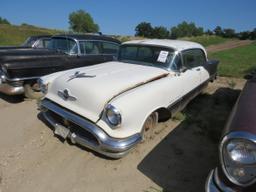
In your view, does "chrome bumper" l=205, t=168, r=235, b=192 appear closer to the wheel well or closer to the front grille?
the front grille

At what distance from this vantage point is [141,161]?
9.67 feet

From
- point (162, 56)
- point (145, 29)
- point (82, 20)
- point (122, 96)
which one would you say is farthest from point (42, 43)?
point (145, 29)

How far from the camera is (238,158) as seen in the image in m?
1.50

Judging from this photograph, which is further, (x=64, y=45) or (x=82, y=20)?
(x=82, y=20)

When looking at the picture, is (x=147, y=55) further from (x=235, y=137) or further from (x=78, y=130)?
(x=235, y=137)

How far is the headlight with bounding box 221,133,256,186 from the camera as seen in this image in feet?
4.77

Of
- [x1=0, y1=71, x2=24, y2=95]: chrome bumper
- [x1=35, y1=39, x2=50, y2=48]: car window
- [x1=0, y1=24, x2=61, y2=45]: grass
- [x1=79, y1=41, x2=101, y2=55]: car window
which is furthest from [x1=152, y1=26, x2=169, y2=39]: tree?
[x1=0, y1=71, x2=24, y2=95]: chrome bumper

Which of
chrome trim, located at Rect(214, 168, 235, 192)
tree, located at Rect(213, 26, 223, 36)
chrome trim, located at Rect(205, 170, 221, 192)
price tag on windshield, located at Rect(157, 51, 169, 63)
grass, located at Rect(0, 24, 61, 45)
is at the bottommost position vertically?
grass, located at Rect(0, 24, 61, 45)

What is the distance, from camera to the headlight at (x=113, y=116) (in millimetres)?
2518

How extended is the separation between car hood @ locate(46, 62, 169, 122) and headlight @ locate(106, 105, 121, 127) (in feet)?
0.49

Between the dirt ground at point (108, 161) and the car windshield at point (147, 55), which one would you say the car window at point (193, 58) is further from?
the dirt ground at point (108, 161)

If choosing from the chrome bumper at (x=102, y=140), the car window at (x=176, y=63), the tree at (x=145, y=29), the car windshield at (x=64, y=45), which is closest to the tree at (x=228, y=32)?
the tree at (x=145, y=29)

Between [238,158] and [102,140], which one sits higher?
[238,158]

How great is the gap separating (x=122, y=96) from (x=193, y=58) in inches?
93.1
